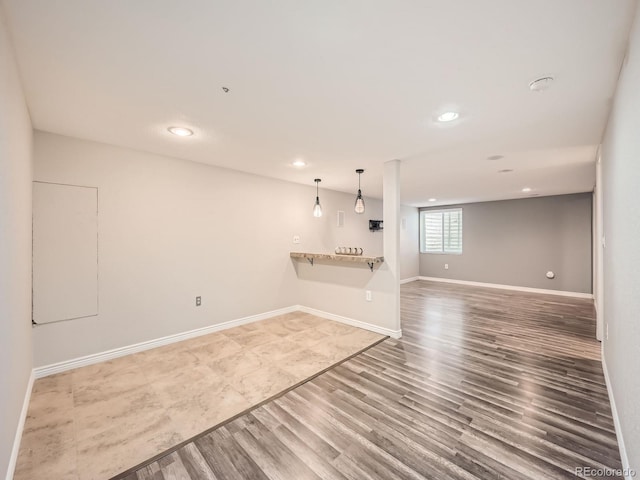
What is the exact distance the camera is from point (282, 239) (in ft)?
15.6

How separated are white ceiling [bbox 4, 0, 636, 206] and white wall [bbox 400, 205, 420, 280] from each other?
4813 millimetres

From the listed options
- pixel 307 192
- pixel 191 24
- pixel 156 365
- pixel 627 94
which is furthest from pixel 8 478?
pixel 307 192

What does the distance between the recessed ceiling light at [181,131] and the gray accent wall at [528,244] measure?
23.9ft

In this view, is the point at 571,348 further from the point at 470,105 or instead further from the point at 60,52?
the point at 60,52

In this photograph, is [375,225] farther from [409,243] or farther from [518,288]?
[518,288]

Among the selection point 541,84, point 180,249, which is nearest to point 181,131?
point 180,249

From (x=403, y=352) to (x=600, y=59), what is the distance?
9.46 ft

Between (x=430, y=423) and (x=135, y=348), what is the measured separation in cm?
313

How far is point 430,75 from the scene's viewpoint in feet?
5.73

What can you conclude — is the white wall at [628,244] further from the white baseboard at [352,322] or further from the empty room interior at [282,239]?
the white baseboard at [352,322]

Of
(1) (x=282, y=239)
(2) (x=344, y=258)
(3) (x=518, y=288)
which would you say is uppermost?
(1) (x=282, y=239)

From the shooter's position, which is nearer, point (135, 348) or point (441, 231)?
point (135, 348)

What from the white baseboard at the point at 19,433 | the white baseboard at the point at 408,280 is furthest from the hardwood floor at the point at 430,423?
the white baseboard at the point at 408,280

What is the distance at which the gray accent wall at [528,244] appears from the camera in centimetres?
613
